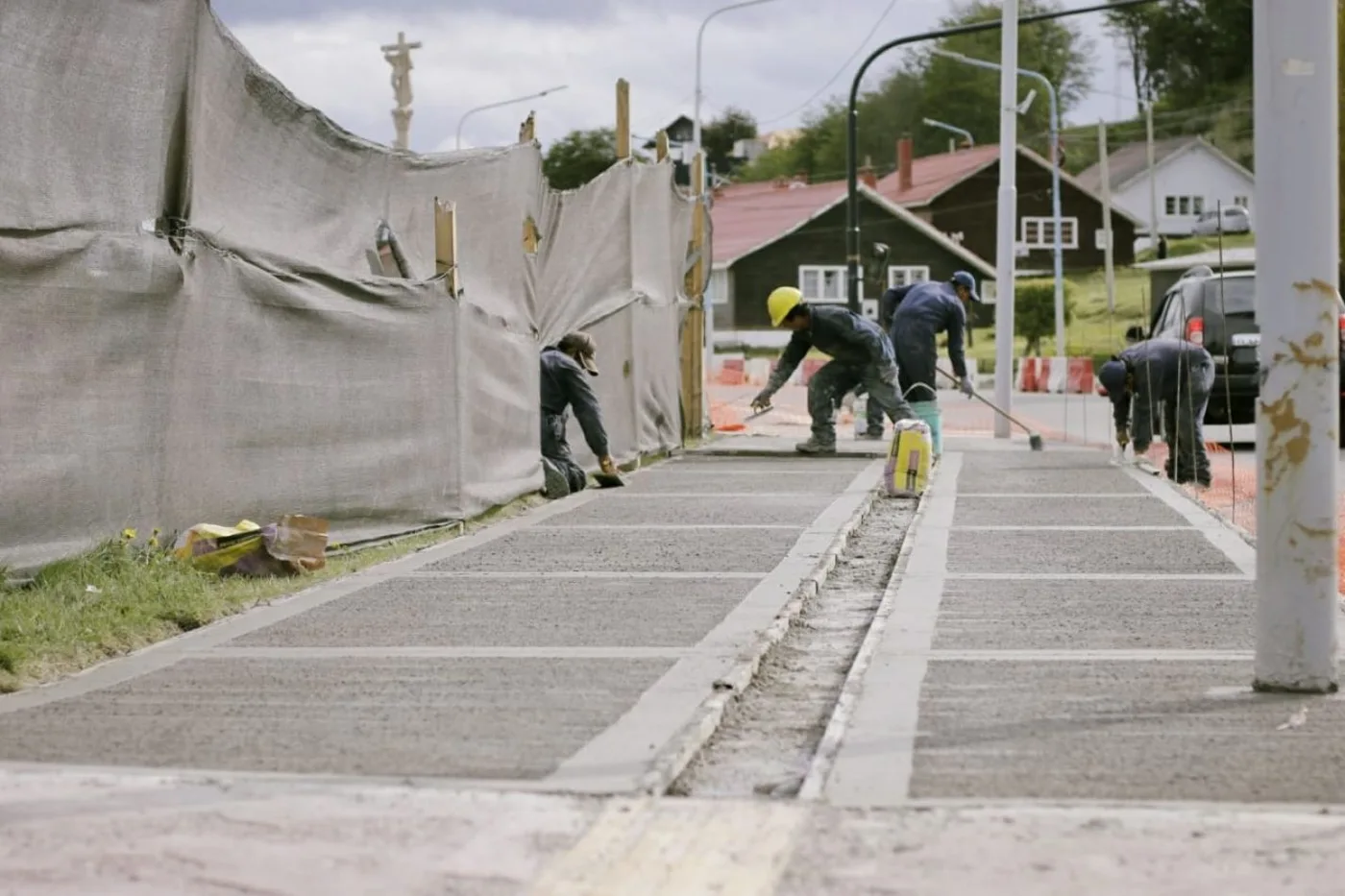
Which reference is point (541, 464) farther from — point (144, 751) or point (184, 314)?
point (144, 751)

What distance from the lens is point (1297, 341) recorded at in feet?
22.5

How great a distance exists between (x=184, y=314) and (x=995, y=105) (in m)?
117

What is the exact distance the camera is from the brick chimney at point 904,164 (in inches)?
3445

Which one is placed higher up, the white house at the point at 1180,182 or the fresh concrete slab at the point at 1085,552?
the white house at the point at 1180,182

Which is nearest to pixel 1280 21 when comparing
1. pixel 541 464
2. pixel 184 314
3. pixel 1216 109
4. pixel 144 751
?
pixel 144 751

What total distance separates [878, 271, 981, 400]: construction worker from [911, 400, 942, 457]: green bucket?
1.26ft

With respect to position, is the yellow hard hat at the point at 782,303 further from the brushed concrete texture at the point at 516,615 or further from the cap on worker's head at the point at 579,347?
the brushed concrete texture at the point at 516,615

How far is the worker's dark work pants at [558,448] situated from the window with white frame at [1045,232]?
258 feet

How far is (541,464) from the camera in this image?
48.1ft

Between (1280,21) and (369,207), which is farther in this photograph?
(369,207)

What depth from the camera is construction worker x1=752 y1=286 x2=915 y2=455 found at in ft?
59.8

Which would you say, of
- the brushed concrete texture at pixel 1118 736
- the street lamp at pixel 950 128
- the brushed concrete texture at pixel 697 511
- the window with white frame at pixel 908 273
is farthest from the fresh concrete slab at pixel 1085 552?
the window with white frame at pixel 908 273

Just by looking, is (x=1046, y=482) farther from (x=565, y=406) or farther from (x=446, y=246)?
(x=446, y=246)

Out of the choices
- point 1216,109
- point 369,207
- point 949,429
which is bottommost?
point 949,429
